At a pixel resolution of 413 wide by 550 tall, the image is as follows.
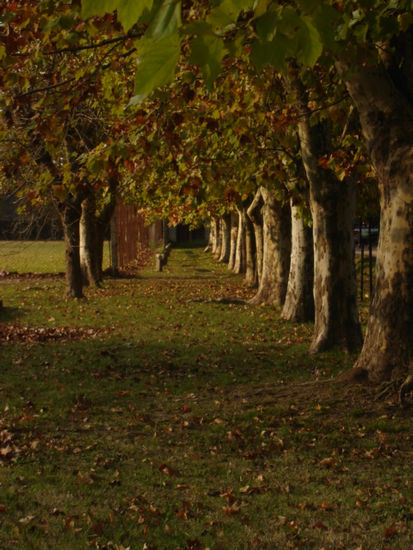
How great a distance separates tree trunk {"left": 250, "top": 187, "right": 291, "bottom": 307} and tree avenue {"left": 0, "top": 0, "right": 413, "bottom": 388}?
2.29m

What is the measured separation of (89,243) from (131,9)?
21.1m

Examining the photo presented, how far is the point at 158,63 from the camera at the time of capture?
7.07 feet

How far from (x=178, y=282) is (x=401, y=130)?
18.7m

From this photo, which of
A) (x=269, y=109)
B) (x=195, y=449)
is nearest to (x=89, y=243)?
(x=269, y=109)

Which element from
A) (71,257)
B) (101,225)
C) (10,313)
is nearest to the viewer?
(10,313)

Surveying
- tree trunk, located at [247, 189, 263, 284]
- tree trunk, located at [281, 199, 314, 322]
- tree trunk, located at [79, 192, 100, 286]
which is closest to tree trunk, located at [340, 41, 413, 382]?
tree trunk, located at [281, 199, 314, 322]

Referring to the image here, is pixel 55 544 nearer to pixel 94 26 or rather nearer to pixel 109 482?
pixel 109 482

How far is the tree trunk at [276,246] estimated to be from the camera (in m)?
17.6

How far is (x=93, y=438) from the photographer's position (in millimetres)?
7262

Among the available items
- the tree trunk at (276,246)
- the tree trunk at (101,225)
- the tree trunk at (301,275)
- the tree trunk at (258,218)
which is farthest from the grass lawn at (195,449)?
the tree trunk at (101,225)

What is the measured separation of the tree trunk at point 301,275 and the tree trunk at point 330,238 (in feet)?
10.3

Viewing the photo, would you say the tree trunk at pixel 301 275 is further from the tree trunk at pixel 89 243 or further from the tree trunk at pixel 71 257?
the tree trunk at pixel 89 243

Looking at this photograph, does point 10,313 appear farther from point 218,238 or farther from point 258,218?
point 218,238

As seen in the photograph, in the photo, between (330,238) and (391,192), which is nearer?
(391,192)
